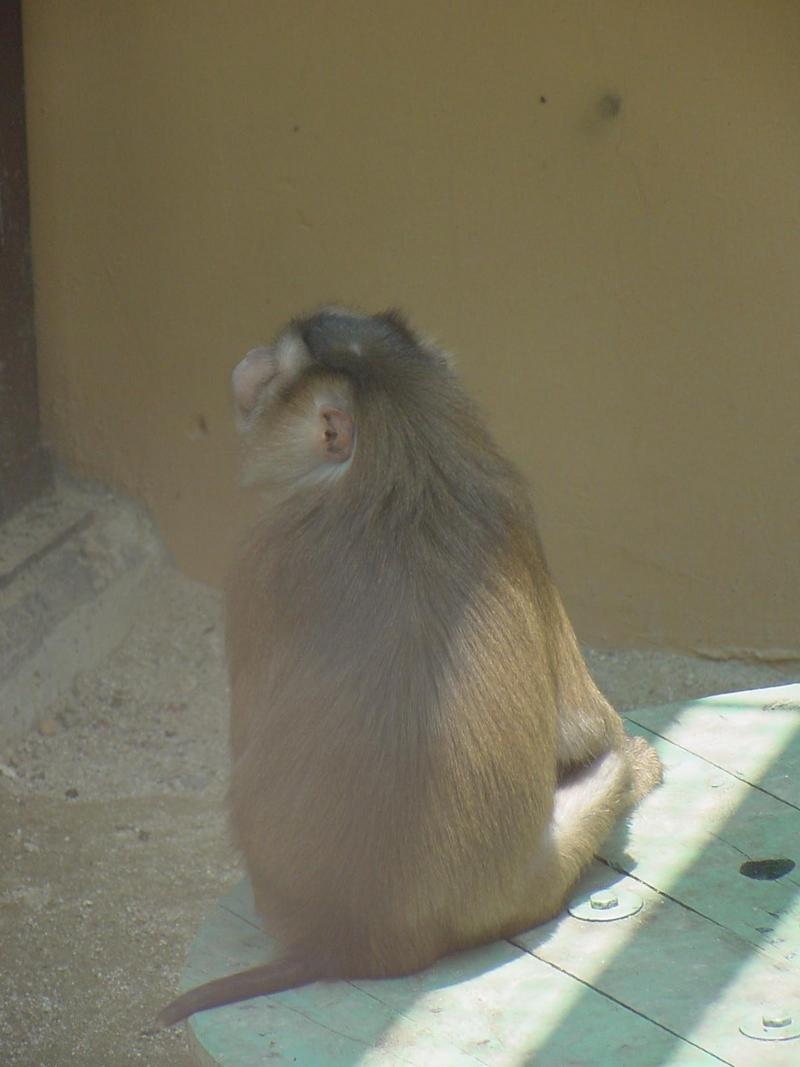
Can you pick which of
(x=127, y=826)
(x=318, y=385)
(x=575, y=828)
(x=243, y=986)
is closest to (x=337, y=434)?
(x=318, y=385)

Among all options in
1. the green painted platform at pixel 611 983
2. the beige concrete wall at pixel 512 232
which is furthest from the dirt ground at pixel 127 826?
the green painted platform at pixel 611 983

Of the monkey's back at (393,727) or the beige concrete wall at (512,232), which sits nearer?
the monkey's back at (393,727)

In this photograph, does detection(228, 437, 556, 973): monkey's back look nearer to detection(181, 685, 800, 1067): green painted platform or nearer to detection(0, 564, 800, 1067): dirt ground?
detection(181, 685, 800, 1067): green painted platform

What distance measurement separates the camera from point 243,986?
238cm

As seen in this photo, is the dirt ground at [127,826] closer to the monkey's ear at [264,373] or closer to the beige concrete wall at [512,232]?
the beige concrete wall at [512,232]

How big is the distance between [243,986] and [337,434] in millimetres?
897

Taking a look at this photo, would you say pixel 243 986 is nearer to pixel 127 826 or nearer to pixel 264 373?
pixel 264 373

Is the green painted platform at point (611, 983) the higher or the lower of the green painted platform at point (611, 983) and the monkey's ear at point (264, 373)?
the lower

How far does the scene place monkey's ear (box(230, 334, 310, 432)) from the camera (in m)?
2.77

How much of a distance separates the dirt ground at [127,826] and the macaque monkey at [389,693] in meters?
1.38

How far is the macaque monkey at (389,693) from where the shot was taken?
2418 millimetres

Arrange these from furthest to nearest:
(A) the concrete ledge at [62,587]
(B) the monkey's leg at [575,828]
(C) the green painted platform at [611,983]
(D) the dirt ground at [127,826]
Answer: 1. (A) the concrete ledge at [62,587]
2. (D) the dirt ground at [127,826]
3. (B) the monkey's leg at [575,828]
4. (C) the green painted platform at [611,983]

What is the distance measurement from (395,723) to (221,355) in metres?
2.90

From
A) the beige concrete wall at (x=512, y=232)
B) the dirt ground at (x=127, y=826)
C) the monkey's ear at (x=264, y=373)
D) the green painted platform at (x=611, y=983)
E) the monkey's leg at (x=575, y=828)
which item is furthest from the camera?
the beige concrete wall at (x=512, y=232)
